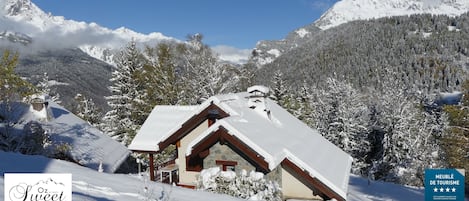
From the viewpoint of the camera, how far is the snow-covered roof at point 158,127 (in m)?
17.4

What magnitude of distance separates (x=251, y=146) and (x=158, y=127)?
258 inches

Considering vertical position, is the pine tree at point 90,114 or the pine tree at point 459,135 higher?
→ the pine tree at point 90,114

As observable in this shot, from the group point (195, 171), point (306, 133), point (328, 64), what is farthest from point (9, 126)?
point (328, 64)

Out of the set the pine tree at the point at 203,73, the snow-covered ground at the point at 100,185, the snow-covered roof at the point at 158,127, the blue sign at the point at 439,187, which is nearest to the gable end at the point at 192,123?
the snow-covered roof at the point at 158,127

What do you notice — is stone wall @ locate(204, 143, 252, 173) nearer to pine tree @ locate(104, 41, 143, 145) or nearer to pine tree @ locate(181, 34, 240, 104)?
pine tree @ locate(181, 34, 240, 104)

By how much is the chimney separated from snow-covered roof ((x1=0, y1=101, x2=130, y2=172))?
32.1 feet

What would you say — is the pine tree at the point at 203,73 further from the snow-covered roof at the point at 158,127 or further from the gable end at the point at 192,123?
the gable end at the point at 192,123

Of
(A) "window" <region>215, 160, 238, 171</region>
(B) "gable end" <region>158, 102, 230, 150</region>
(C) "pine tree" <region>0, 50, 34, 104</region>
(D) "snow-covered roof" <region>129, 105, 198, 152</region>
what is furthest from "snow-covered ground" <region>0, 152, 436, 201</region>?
(C) "pine tree" <region>0, 50, 34, 104</region>

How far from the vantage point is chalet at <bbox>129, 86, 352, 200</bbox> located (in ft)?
45.5

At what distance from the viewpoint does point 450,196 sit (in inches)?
410

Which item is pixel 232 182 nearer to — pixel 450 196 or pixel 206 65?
pixel 450 196

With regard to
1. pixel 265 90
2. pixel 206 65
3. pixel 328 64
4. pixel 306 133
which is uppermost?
pixel 328 64

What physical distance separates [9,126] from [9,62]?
115 inches

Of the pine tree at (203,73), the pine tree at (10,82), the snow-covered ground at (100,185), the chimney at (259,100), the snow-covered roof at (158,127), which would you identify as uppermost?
the pine tree at (203,73)
